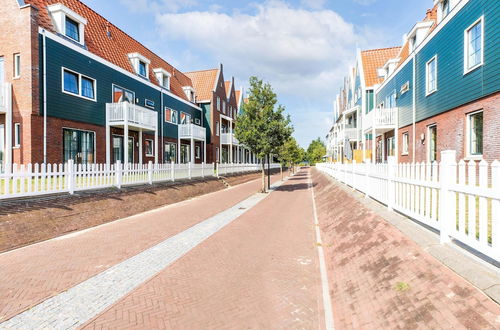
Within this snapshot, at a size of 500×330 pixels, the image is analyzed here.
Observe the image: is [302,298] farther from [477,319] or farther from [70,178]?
[70,178]

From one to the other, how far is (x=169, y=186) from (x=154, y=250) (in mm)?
9082

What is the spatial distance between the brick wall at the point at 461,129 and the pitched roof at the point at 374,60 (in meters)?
11.7

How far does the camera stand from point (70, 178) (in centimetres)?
934

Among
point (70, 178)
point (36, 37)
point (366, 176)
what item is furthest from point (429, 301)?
point (36, 37)

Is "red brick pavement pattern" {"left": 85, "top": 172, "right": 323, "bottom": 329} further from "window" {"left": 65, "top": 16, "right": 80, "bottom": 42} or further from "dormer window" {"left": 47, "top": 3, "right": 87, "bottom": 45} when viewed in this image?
"window" {"left": 65, "top": 16, "right": 80, "bottom": 42}

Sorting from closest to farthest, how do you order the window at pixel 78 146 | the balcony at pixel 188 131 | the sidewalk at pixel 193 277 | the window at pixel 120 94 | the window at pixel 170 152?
the sidewalk at pixel 193 277, the window at pixel 78 146, the window at pixel 120 94, the window at pixel 170 152, the balcony at pixel 188 131

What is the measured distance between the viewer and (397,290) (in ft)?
10.4

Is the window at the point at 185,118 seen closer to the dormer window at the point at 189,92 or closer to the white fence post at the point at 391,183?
the dormer window at the point at 189,92

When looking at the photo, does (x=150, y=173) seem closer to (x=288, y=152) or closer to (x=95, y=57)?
(x=95, y=57)

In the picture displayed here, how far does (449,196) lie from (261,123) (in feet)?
47.6

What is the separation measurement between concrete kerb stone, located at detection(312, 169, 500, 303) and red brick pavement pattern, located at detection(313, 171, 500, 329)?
78mm

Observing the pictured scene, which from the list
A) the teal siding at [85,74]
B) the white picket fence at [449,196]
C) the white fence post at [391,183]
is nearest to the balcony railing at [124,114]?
the teal siding at [85,74]

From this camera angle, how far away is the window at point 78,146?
557 inches

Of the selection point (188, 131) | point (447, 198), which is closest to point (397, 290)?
point (447, 198)
